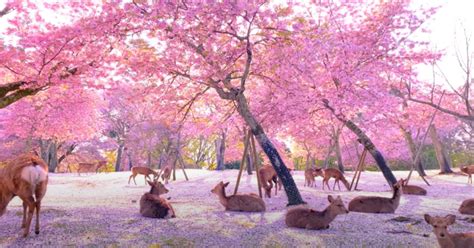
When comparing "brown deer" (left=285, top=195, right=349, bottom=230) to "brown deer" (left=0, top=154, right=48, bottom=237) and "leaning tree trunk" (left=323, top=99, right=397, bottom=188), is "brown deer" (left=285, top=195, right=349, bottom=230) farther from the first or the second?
"leaning tree trunk" (left=323, top=99, right=397, bottom=188)

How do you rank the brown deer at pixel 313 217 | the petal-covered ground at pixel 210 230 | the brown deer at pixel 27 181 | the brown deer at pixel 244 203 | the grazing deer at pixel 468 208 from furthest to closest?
the brown deer at pixel 244 203 < the grazing deer at pixel 468 208 < the brown deer at pixel 313 217 < the brown deer at pixel 27 181 < the petal-covered ground at pixel 210 230

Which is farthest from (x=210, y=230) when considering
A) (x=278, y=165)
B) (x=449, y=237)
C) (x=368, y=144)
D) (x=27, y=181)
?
(x=368, y=144)

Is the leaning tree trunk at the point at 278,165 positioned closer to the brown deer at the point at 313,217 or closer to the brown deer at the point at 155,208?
the brown deer at the point at 313,217

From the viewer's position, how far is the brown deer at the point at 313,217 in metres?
6.57

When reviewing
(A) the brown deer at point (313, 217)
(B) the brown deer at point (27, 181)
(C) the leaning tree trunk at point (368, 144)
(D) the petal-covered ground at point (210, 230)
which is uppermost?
(C) the leaning tree trunk at point (368, 144)

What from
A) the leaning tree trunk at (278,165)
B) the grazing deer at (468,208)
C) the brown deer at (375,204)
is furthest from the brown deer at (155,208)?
the grazing deer at (468,208)

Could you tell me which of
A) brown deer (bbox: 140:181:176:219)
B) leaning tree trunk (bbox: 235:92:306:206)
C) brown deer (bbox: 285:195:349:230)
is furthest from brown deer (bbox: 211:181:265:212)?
brown deer (bbox: 285:195:349:230)

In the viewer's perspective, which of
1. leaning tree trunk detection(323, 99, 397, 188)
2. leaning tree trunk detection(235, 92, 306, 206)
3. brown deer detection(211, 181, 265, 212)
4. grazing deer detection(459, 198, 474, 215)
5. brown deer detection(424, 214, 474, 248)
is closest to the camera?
brown deer detection(424, 214, 474, 248)

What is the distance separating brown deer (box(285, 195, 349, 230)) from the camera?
21.5 ft

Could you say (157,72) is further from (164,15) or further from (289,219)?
(289,219)

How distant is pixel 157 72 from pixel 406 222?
7.07 metres

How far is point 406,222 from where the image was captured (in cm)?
705

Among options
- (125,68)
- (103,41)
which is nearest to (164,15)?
(103,41)

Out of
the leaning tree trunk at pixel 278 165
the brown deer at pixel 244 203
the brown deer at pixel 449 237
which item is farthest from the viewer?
the leaning tree trunk at pixel 278 165
